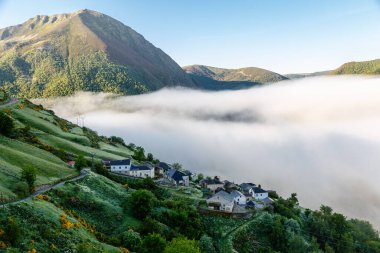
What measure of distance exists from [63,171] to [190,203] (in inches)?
1096

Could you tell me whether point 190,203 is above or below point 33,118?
below

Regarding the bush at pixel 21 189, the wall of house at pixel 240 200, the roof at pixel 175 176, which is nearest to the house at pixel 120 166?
the roof at pixel 175 176

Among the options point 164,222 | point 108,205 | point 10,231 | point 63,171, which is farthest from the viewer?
point 63,171

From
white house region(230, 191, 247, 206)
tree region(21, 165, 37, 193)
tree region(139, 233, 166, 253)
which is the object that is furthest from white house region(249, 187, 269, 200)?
tree region(21, 165, 37, 193)

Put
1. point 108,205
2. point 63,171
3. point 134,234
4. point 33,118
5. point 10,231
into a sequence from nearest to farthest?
point 10,231
point 134,234
point 108,205
point 63,171
point 33,118

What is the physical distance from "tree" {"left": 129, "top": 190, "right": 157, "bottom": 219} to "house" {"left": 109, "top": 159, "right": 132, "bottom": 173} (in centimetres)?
3013

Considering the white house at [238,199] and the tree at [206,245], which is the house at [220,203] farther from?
the tree at [206,245]

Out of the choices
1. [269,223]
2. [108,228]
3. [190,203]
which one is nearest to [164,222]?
[108,228]

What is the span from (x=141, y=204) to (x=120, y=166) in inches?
1281

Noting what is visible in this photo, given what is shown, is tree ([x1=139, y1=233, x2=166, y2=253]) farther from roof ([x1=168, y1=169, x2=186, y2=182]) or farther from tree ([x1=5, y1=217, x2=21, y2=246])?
roof ([x1=168, y1=169, x2=186, y2=182])

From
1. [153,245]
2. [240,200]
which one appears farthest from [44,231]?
[240,200]

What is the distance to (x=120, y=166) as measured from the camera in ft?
280

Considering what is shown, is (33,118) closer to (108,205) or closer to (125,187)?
(125,187)

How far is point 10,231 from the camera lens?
3009 cm
